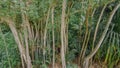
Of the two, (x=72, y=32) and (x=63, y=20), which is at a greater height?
(x=63, y=20)

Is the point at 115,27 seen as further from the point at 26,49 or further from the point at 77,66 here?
the point at 26,49

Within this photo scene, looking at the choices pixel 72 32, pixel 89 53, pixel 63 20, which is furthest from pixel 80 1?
pixel 89 53

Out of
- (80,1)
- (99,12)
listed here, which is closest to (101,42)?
(99,12)

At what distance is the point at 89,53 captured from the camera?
312cm

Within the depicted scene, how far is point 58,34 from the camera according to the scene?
2.94 m

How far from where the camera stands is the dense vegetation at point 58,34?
96.7 inches

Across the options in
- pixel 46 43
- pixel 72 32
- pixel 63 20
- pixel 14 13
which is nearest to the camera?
pixel 14 13

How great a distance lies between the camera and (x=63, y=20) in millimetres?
2596

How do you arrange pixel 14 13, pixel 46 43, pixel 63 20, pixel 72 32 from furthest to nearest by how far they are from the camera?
1. pixel 72 32
2. pixel 46 43
3. pixel 63 20
4. pixel 14 13

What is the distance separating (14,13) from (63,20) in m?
0.55

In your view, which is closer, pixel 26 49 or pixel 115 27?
pixel 26 49

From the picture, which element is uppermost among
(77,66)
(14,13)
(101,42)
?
(14,13)

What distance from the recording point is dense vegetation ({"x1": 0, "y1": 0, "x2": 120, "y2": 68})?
2.46 metres

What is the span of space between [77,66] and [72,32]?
0.44 meters
